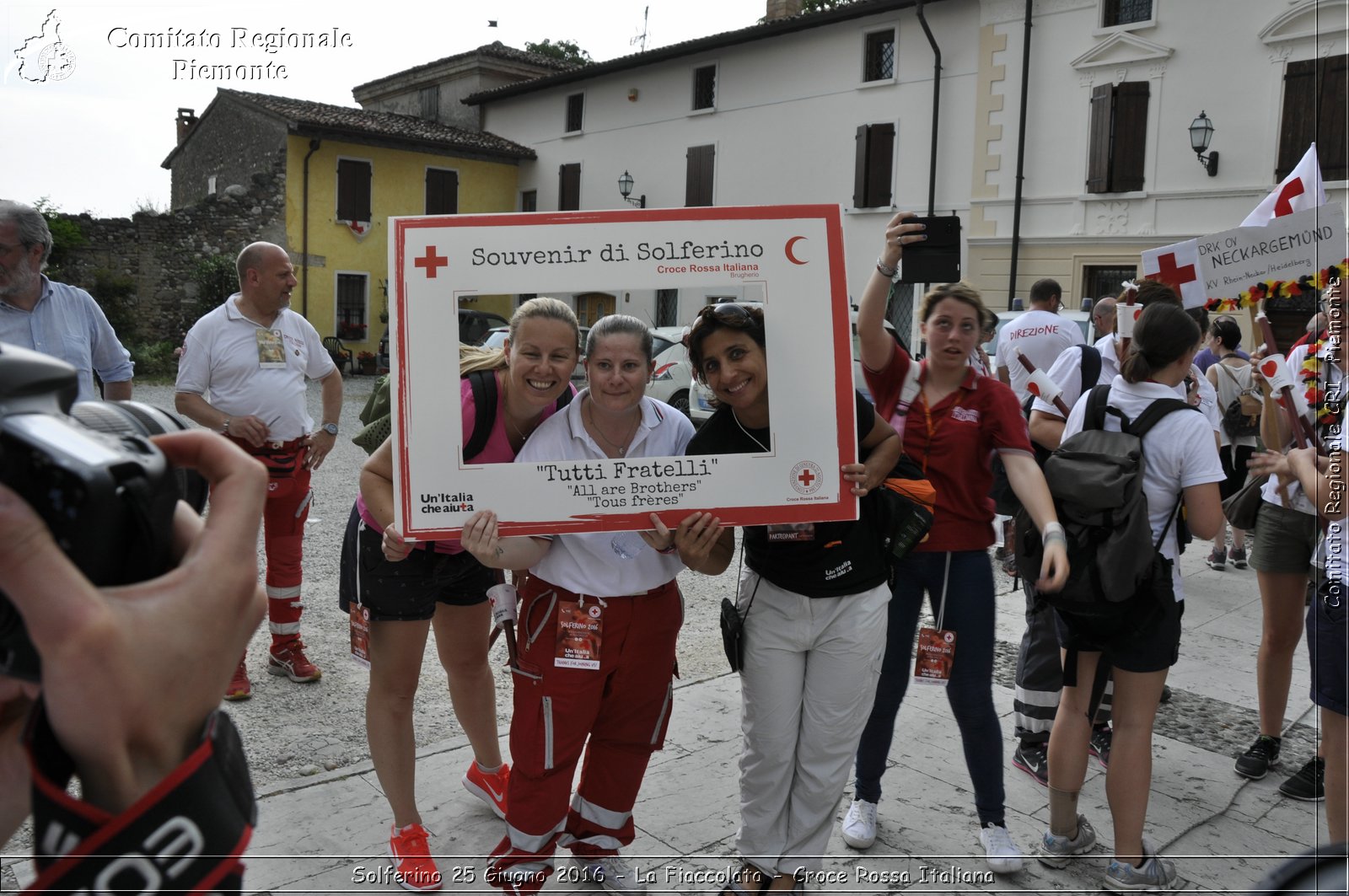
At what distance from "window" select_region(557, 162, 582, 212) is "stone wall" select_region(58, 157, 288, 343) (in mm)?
8151

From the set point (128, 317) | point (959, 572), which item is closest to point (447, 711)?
point (959, 572)

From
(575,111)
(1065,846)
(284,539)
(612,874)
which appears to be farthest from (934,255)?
(575,111)

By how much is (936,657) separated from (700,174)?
2368 cm

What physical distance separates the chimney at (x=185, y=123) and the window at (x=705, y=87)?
20.5 m

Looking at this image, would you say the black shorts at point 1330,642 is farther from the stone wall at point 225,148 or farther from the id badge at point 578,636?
the stone wall at point 225,148

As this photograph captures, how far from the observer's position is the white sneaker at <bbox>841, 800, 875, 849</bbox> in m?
3.47

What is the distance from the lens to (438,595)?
10.9 ft

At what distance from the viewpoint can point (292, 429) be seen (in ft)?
16.1

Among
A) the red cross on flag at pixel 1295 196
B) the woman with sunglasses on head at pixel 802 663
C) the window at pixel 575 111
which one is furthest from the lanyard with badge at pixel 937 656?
the window at pixel 575 111

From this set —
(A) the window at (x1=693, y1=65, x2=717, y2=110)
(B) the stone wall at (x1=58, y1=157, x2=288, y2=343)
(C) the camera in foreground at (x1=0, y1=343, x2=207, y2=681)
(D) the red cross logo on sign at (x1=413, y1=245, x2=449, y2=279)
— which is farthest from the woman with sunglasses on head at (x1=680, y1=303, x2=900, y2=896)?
(B) the stone wall at (x1=58, y1=157, x2=288, y2=343)

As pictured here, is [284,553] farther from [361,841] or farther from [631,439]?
[631,439]

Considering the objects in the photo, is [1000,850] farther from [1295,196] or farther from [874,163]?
[874,163]

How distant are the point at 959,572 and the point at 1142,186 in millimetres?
17809

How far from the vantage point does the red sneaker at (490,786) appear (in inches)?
140
